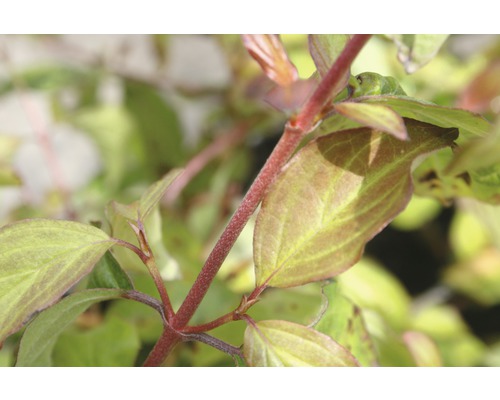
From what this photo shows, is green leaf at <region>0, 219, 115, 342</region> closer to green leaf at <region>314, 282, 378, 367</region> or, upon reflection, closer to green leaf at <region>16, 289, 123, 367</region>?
green leaf at <region>16, 289, 123, 367</region>

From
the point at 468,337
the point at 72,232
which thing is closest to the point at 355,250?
the point at 72,232

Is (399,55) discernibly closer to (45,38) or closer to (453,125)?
(453,125)

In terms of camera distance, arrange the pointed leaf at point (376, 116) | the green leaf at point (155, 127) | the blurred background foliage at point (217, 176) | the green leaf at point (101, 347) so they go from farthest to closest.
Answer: the green leaf at point (155, 127), the blurred background foliage at point (217, 176), the green leaf at point (101, 347), the pointed leaf at point (376, 116)

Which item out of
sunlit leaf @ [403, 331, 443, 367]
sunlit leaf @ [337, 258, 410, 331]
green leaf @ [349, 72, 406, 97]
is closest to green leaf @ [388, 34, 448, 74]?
green leaf @ [349, 72, 406, 97]

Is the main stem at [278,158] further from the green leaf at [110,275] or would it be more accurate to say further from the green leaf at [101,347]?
the green leaf at [101,347]

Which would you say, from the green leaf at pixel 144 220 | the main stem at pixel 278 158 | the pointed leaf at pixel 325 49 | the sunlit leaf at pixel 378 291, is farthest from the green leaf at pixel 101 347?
the sunlit leaf at pixel 378 291

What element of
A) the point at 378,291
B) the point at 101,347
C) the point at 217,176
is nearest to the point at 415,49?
the point at 101,347
